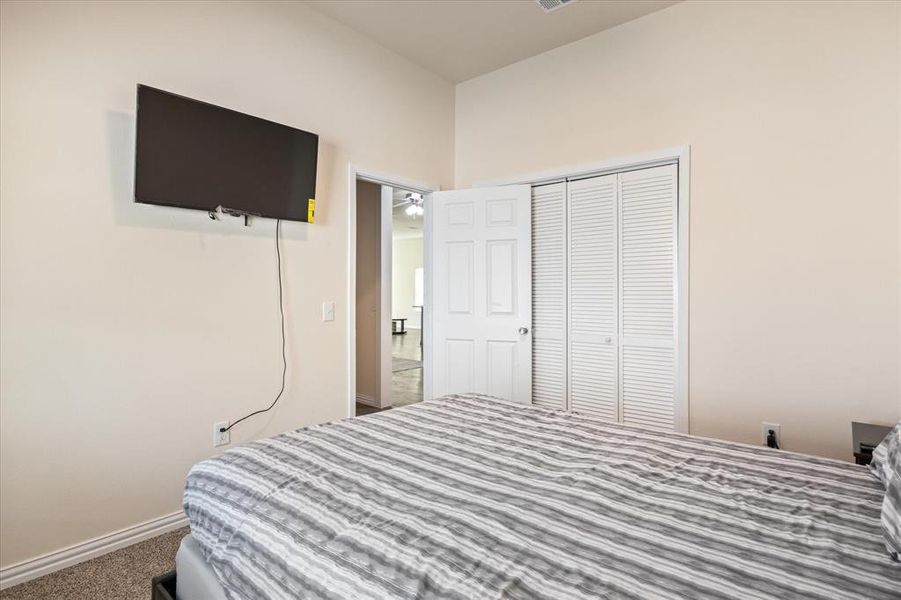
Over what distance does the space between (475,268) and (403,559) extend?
9.36ft

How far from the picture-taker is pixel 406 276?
43.3ft

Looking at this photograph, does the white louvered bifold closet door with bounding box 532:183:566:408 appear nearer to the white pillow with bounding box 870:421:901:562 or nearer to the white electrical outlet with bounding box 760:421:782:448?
the white electrical outlet with bounding box 760:421:782:448

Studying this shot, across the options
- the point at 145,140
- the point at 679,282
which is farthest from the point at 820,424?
the point at 145,140

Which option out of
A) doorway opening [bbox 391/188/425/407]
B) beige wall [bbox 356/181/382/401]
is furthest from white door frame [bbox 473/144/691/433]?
doorway opening [bbox 391/188/425/407]

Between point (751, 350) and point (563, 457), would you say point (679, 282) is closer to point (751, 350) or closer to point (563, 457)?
point (751, 350)

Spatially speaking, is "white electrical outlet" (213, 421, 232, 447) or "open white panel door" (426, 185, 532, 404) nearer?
"white electrical outlet" (213, 421, 232, 447)

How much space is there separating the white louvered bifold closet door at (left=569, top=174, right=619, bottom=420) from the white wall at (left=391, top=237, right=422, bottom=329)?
9.66 meters

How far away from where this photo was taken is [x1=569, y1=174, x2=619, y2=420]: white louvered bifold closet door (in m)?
3.09

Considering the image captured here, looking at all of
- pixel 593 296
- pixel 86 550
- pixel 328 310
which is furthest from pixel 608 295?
pixel 86 550

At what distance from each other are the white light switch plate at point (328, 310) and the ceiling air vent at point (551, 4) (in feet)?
7.71

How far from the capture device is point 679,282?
2.80 metres

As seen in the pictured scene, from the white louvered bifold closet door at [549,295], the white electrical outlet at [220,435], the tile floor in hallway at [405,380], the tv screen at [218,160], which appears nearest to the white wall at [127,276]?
the white electrical outlet at [220,435]

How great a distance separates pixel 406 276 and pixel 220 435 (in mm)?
10839

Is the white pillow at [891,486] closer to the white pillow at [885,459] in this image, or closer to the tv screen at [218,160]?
the white pillow at [885,459]
